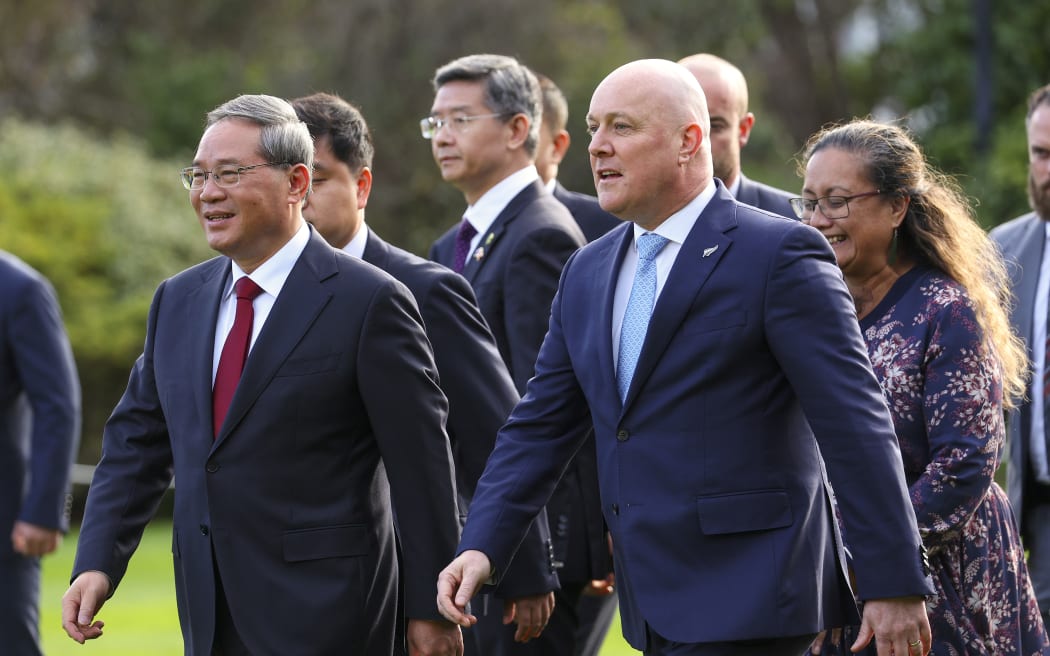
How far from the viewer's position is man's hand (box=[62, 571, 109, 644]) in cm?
469

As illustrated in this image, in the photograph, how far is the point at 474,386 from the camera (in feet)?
17.3

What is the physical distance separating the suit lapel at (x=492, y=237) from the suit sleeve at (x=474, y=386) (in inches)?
38.9

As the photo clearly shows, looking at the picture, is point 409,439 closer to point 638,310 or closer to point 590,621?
point 638,310

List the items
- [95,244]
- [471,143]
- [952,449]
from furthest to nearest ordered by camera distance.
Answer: [95,244] → [471,143] → [952,449]

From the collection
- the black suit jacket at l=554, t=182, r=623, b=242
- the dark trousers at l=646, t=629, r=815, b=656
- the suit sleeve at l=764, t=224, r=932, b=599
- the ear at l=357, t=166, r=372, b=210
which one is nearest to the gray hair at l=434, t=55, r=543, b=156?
the black suit jacket at l=554, t=182, r=623, b=242

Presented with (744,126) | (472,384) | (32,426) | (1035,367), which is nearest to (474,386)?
(472,384)

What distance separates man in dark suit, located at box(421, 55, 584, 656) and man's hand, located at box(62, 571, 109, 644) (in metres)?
1.60

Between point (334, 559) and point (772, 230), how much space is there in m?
1.47

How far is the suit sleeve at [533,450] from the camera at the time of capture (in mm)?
4480

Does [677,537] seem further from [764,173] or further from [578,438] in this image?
[764,173]

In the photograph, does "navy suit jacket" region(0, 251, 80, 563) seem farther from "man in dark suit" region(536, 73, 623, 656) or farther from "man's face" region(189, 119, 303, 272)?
"man's face" region(189, 119, 303, 272)

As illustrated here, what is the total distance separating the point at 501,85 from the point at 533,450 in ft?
8.29

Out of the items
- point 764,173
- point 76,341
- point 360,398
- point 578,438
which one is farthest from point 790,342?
point 764,173

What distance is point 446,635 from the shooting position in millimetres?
4594
